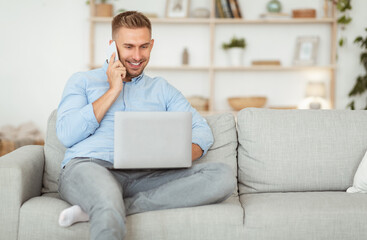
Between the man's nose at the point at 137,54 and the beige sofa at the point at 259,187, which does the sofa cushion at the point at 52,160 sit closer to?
the beige sofa at the point at 259,187

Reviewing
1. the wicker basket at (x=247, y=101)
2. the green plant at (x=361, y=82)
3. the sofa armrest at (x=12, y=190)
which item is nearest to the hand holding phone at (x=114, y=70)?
the sofa armrest at (x=12, y=190)

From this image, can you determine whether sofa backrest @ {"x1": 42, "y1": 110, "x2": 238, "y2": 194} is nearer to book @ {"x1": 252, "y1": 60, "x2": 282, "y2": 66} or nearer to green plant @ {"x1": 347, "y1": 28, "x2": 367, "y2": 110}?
book @ {"x1": 252, "y1": 60, "x2": 282, "y2": 66}

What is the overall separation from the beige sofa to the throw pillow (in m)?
0.06

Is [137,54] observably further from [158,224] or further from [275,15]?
[275,15]

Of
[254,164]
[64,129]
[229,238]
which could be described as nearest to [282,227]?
[229,238]

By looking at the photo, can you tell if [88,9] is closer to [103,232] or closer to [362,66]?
[362,66]

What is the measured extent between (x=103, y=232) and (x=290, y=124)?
3.68 ft

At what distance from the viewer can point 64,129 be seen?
6.02 ft

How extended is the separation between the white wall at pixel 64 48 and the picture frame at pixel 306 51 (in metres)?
0.11

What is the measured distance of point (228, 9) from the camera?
4324 millimetres

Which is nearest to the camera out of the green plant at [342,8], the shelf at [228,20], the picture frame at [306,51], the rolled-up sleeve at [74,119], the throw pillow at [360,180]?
the rolled-up sleeve at [74,119]

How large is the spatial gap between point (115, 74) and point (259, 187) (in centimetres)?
82

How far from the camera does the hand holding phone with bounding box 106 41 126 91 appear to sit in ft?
6.26

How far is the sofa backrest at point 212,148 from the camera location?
2.00 m
